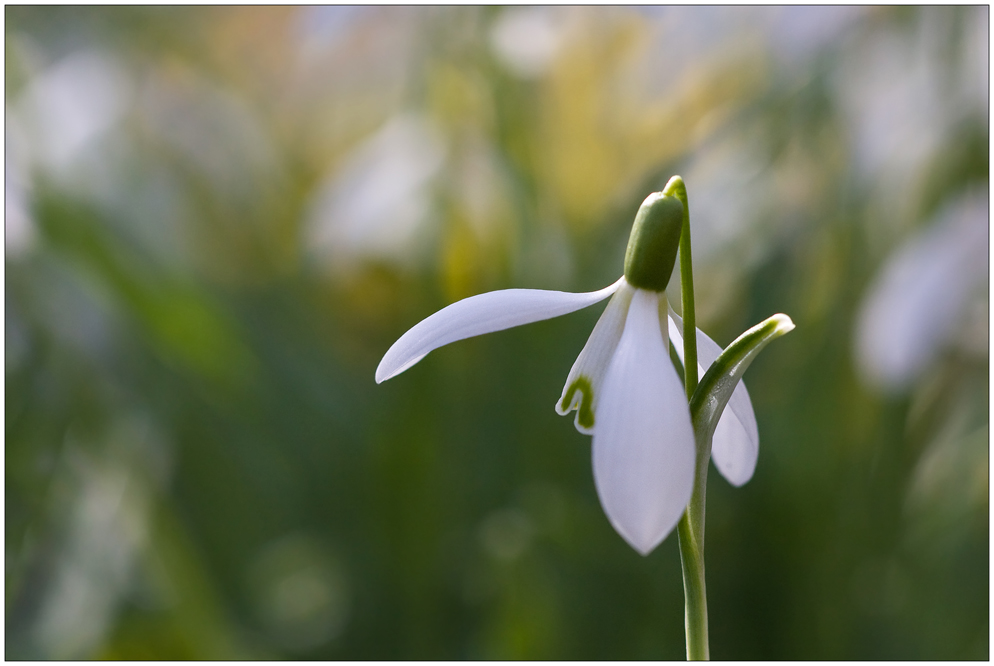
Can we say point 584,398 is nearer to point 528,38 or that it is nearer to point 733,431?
point 733,431

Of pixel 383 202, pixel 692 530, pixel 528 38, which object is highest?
pixel 528 38

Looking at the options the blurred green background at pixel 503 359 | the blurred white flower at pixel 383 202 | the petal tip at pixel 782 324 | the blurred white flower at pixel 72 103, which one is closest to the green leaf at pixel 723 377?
the petal tip at pixel 782 324

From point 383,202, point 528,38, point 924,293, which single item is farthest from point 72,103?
point 924,293

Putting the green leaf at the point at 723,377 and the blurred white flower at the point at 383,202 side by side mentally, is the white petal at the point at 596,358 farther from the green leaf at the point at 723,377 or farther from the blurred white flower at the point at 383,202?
the blurred white flower at the point at 383,202

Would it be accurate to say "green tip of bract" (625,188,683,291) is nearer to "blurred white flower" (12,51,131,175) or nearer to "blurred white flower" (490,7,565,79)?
"blurred white flower" (490,7,565,79)

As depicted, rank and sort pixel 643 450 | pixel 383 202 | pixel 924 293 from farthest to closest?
1. pixel 383 202
2. pixel 924 293
3. pixel 643 450

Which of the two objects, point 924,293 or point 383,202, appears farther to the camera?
point 383,202

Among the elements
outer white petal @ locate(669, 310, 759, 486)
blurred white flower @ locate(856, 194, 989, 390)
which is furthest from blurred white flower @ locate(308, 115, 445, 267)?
outer white petal @ locate(669, 310, 759, 486)
